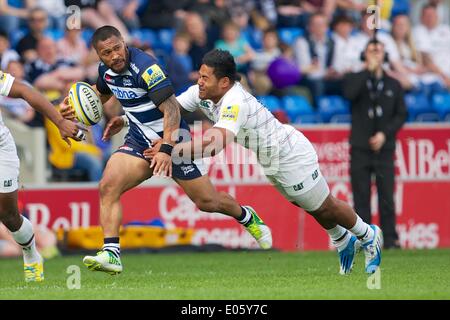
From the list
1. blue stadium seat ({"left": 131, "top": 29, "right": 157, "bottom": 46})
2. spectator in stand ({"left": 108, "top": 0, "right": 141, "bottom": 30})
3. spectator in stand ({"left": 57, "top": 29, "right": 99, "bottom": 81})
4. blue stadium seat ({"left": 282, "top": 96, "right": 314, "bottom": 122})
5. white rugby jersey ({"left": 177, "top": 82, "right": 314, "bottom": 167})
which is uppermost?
spectator in stand ({"left": 108, "top": 0, "right": 141, "bottom": 30})

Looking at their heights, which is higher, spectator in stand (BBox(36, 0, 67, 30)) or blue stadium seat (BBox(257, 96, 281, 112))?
spectator in stand (BBox(36, 0, 67, 30))

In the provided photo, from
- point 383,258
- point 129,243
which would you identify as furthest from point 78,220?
point 383,258

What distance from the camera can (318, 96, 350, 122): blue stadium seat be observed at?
19141 mm

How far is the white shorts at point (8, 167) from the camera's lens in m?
10.4

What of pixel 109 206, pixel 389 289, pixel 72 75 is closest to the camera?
pixel 389 289

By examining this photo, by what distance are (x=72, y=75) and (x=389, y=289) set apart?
9.18m

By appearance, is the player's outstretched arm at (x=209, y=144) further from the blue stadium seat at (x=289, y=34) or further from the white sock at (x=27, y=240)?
the blue stadium seat at (x=289, y=34)

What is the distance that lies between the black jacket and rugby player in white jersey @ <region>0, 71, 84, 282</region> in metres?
Result: 5.97

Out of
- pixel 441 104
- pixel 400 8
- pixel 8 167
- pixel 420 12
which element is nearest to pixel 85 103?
pixel 8 167

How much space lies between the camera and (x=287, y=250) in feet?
53.2

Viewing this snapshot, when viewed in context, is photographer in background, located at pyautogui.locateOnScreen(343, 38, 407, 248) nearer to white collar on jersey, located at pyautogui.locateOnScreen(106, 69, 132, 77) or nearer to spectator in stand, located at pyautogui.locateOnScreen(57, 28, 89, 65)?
spectator in stand, located at pyautogui.locateOnScreen(57, 28, 89, 65)

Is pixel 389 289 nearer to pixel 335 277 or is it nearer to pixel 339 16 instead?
pixel 335 277

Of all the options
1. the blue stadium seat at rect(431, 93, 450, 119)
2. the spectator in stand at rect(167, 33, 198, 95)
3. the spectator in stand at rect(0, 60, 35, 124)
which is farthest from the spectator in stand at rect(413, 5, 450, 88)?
the spectator in stand at rect(0, 60, 35, 124)

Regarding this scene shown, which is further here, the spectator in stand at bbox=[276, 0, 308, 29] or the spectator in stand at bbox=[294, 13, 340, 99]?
the spectator in stand at bbox=[276, 0, 308, 29]
